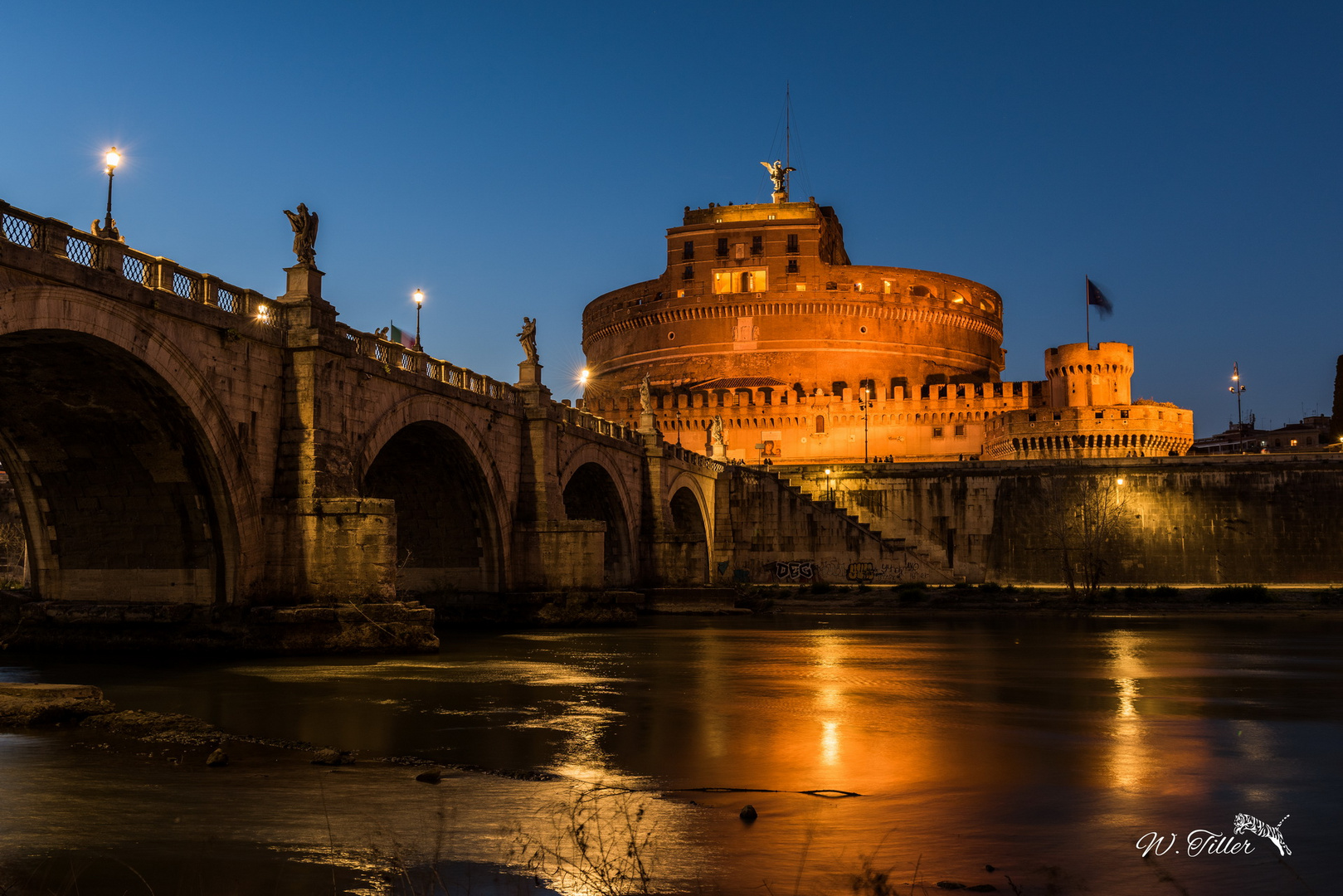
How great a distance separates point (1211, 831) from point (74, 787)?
9.40 metres

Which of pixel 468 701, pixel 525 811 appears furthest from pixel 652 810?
pixel 468 701

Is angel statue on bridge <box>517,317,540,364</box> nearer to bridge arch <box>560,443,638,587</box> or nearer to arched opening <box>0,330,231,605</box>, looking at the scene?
bridge arch <box>560,443,638,587</box>

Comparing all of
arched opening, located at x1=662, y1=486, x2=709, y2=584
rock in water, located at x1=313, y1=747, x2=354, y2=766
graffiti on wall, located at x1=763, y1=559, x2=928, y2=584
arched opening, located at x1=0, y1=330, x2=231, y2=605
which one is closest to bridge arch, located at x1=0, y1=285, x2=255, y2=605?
arched opening, located at x1=0, y1=330, x2=231, y2=605

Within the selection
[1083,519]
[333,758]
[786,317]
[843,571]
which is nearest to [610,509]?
[843,571]

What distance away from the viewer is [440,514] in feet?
107

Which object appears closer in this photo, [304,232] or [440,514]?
[304,232]

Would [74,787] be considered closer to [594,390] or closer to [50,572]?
[50,572]

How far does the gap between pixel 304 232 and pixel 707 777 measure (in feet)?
55.0

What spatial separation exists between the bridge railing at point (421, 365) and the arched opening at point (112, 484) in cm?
452

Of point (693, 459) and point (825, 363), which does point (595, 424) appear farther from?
point (825, 363)

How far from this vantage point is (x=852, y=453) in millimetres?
78438

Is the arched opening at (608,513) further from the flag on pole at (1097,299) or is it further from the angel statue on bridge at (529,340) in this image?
the flag on pole at (1097,299)

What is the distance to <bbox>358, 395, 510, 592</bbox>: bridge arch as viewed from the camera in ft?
99.6

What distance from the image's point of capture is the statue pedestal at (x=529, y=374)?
1385 inches
